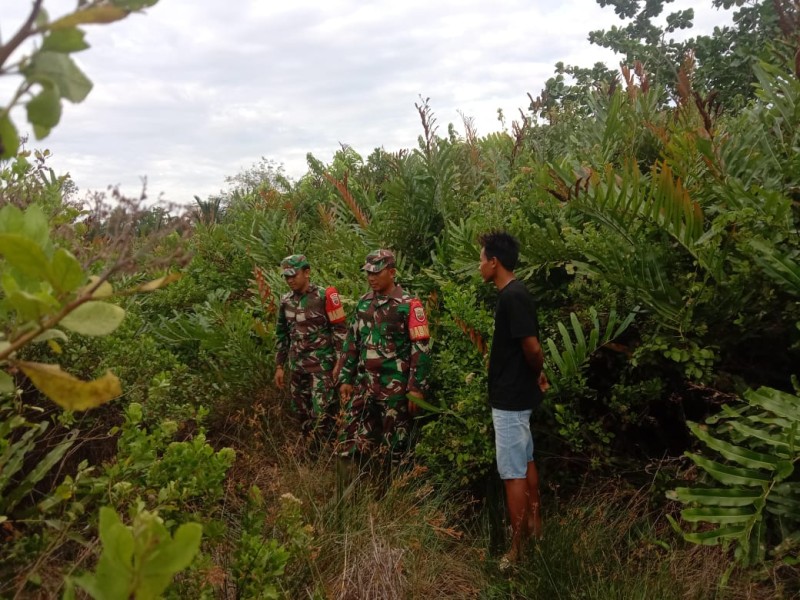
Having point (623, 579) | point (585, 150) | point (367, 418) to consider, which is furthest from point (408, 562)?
point (585, 150)

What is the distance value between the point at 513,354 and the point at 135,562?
266cm

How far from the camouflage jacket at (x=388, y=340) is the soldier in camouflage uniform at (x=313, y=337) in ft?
1.29

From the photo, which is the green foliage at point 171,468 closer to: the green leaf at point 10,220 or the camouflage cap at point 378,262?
the green leaf at point 10,220

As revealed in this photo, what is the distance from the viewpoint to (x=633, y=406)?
3709 millimetres

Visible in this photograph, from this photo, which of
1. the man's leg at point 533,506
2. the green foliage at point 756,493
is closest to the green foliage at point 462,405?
the man's leg at point 533,506

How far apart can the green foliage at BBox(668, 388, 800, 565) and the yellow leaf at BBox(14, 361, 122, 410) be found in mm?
2125

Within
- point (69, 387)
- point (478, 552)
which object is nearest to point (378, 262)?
point (478, 552)

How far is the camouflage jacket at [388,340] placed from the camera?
13.4 feet

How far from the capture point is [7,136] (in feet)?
2.02

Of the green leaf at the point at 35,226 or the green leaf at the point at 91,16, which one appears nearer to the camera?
A: the green leaf at the point at 91,16

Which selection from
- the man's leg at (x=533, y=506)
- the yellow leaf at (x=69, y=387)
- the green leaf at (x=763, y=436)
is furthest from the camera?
the man's leg at (x=533, y=506)

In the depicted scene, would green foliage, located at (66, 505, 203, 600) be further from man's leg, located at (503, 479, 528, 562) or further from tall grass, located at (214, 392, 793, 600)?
man's leg, located at (503, 479, 528, 562)

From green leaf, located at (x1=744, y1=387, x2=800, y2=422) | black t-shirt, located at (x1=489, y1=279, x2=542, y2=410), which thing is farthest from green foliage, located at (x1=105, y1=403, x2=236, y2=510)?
green leaf, located at (x1=744, y1=387, x2=800, y2=422)

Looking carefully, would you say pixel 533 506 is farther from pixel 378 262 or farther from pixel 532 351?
pixel 378 262
